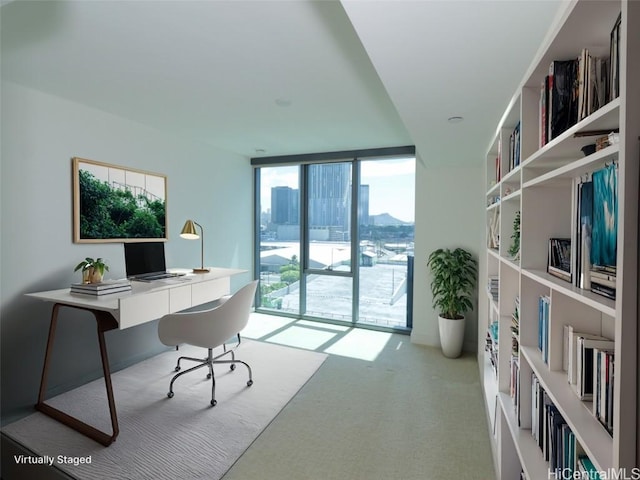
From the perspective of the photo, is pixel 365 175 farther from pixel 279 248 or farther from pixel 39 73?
pixel 39 73

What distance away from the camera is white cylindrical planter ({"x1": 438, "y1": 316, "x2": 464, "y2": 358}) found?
3488 millimetres

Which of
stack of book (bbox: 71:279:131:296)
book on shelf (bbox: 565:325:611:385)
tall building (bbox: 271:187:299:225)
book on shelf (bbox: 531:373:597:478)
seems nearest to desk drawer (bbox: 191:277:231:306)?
stack of book (bbox: 71:279:131:296)

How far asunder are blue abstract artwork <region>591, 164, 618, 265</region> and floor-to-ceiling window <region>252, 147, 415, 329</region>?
3.34 m

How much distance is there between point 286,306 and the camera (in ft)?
16.6

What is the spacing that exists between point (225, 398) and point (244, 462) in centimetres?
75

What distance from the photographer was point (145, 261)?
3.05 meters

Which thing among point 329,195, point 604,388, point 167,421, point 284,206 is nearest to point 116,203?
point 167,421

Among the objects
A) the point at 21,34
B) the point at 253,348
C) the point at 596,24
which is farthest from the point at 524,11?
the point at 253,348

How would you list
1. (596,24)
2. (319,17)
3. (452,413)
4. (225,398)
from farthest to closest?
(225,398)
(452,413)
(319,17)
(596,24)

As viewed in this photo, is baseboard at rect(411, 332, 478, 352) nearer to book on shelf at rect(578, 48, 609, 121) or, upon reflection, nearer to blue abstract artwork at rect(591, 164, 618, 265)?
blue abstract artwork at rect(591, 164, 618, 265)

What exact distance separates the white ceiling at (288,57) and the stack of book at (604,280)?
33.9 inches

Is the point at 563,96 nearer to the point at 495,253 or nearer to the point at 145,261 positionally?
the point at 495,253

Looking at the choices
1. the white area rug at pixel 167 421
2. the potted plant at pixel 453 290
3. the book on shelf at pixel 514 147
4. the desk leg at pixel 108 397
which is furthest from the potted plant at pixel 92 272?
the potted plant at pixel 453 290

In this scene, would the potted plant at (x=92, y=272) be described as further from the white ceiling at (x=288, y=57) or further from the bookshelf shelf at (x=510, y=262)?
the bookshelf shelf at (x=510, y=262)
